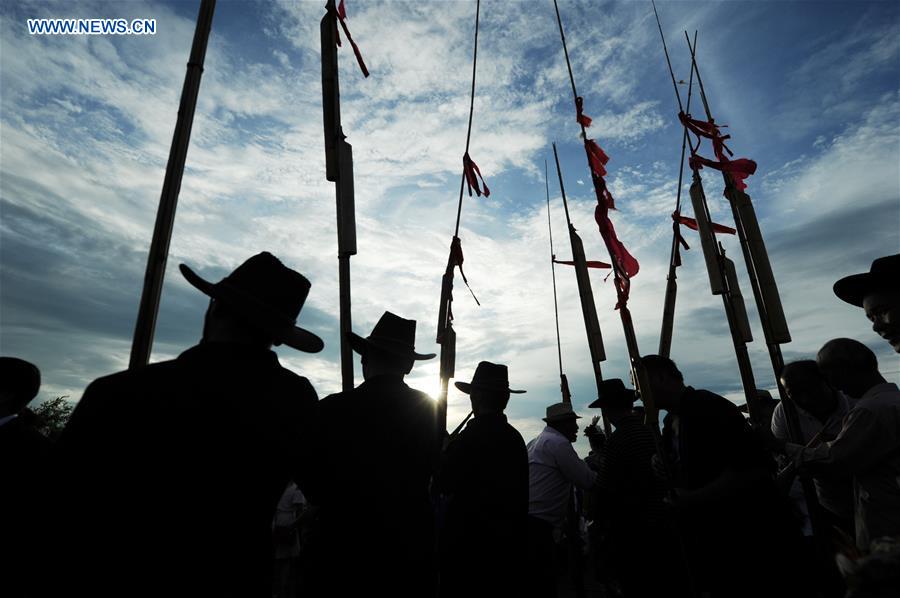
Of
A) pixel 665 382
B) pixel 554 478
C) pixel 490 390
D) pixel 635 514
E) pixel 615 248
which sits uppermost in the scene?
pixel 615 248

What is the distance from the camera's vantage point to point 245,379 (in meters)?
1.62

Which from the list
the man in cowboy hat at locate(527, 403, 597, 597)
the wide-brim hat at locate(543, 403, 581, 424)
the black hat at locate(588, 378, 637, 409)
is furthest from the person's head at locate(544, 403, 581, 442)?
the black hat at locate(588, 378, 637, 409)

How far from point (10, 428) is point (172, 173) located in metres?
1.47

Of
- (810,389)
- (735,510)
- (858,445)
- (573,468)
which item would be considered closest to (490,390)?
(573,468)

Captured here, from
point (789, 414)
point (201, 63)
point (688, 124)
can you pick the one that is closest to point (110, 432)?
point (201, 63)

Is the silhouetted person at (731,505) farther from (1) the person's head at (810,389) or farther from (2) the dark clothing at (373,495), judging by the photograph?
(2) the dark clothing at (373,495)

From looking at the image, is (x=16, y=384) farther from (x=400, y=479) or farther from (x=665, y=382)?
(x=665, y=382)

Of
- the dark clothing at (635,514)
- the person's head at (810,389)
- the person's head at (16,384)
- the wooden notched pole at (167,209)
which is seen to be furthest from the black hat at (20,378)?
the person's head at (810,389)

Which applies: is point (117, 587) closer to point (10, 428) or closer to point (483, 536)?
point (10, 428)

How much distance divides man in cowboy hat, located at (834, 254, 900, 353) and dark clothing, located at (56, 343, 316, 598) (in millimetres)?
2835

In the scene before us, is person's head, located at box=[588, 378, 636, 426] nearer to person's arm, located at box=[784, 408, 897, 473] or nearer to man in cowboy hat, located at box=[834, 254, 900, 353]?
person's arm, located at box=[784, 408, 897, 473]

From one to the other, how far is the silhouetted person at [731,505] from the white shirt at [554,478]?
149cm

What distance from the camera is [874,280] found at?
2.43 m

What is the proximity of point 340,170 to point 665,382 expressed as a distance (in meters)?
2.34
